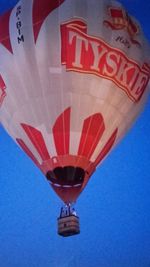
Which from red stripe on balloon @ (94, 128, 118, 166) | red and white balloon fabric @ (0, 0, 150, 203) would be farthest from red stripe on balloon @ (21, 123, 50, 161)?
red stripe on balloon @ (94, 128, 118, 166)

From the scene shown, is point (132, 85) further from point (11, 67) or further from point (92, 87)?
point (11, 67)

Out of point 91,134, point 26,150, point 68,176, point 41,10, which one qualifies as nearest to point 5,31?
point 41,10

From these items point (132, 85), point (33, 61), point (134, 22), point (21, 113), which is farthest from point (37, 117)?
point (134, 22)

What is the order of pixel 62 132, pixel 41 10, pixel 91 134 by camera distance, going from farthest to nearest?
1. pixel 41 10
2. pixel 91 134
3. pixel 62 132

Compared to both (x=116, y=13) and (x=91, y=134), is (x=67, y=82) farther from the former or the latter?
(x=116, y=13)

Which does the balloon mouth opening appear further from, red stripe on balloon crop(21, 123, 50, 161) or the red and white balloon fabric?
red stripe on balloon crop(21, 123, 50, 161)

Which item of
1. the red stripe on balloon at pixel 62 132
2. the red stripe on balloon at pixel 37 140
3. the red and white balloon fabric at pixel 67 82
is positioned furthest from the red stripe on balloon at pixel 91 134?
the red stripe on balloon at pixel 37 140
